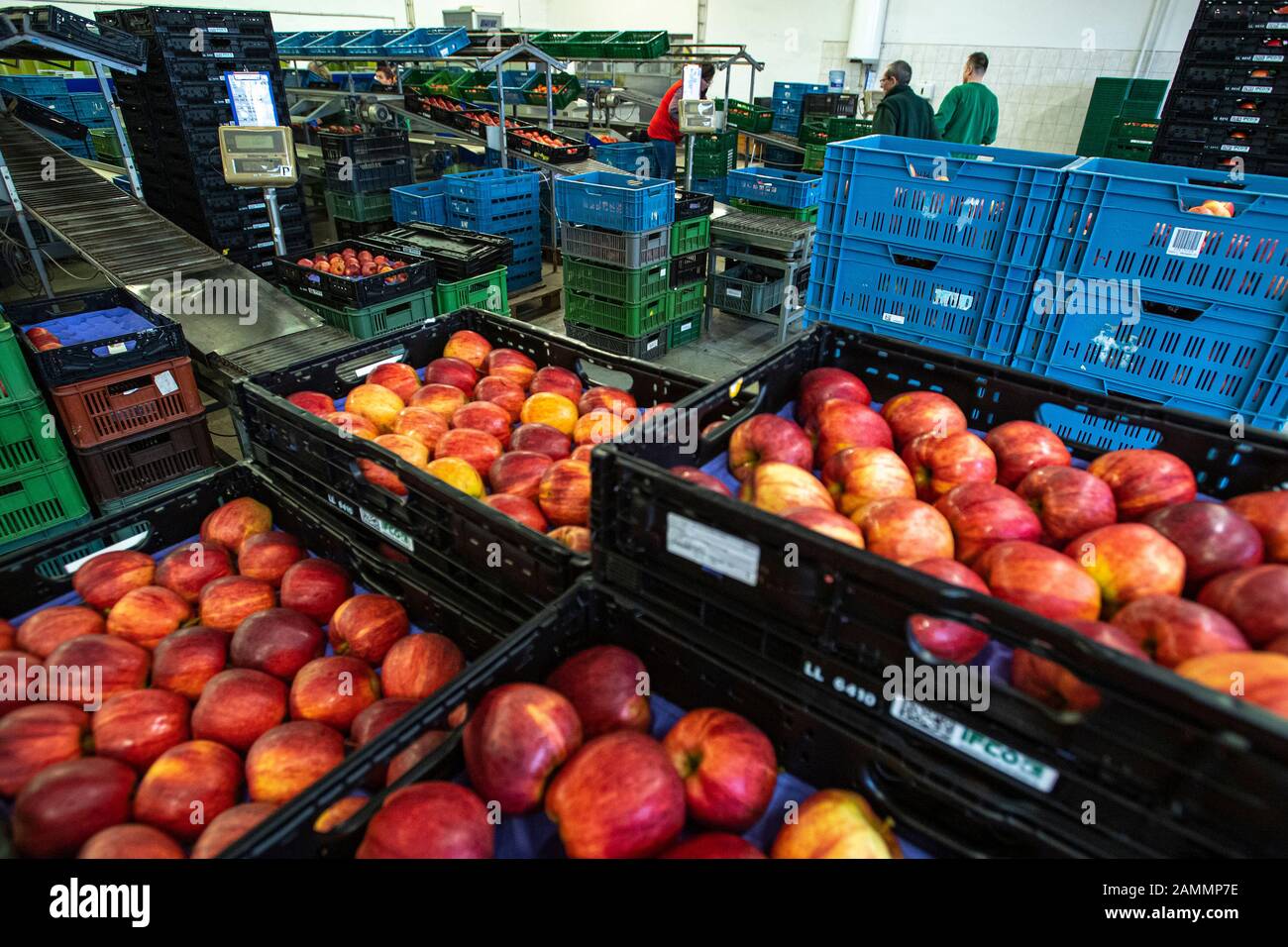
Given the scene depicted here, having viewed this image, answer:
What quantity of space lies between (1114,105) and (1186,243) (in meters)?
10.1

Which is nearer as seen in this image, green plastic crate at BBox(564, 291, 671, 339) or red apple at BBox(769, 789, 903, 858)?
red apple at BBox(769, 789, 903, 858)

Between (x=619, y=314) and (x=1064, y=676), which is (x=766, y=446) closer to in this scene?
(x=1064, y=676)

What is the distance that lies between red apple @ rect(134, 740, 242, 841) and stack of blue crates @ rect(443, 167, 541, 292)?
16.6ft

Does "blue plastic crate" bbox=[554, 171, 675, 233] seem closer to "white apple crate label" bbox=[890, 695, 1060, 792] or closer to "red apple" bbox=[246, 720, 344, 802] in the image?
"red apple" bbox=[246, 720, 344, 802]

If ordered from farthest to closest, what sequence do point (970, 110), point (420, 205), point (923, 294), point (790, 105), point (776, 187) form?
point (790, 105)
point (776, 187)
point (420, 205)
point (970, 110)
point (923, 294)

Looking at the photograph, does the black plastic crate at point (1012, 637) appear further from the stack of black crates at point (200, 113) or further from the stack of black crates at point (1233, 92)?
the stack of black crates at point (200, 113)

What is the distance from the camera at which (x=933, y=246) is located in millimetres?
2908

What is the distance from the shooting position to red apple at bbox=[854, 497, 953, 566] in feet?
4.00

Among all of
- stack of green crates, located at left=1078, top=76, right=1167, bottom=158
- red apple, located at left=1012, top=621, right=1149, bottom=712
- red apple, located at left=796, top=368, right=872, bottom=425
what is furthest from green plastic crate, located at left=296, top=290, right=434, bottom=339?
stack of green crates, located at left=1078, top=76, right=1167, bottom=158

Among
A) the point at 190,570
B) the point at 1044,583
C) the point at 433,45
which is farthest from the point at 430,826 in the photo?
the point at 433,45

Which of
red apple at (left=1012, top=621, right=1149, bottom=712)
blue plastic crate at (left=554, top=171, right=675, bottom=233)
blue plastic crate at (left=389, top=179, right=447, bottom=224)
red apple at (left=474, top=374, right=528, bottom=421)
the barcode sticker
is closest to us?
red apple at (left=1012, top=621, right=1149, bottom=712)

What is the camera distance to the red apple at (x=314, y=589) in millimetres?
1657

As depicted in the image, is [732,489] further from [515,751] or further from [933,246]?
[933,246]

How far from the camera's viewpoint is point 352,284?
12.5ft
